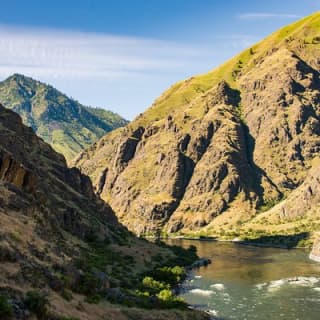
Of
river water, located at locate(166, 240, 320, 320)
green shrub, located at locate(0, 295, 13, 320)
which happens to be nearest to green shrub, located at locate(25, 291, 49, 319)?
green shrub, located at locate(0, 295, 13, 320)

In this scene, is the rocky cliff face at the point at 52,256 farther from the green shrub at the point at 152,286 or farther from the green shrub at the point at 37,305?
the green shrub at the point at 152,286

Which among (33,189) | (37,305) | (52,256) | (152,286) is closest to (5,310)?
(37,305)

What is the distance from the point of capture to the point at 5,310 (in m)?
38.8

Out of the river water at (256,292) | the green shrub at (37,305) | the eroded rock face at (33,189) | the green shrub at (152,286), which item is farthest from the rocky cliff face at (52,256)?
the river water at (256,292)

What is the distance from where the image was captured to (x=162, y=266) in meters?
181

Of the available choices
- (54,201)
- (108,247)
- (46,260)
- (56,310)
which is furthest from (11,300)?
(108,247)

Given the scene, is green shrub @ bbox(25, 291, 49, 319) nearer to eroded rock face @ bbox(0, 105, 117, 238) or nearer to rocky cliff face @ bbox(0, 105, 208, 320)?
rocky cliff face @ bbox(0, 105, 208, 320)

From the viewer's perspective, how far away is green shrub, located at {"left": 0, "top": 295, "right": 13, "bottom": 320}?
38562 mm

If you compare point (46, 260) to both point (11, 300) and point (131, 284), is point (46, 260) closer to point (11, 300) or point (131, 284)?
point (11, 300)

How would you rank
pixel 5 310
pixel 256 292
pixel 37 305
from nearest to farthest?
pixel 5 310, pixel 37 305, pixel 256 292

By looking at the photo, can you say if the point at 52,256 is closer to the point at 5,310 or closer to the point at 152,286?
the point at 5,310

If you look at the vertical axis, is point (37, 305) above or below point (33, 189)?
below

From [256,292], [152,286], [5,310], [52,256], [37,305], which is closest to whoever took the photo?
[5,310]

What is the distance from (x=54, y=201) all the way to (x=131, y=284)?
143 feet
